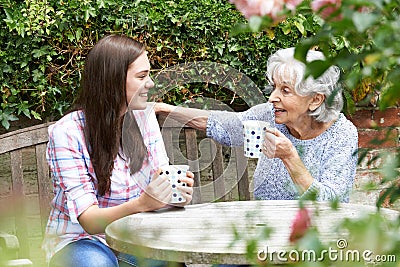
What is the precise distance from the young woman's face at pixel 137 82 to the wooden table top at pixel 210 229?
0.39m

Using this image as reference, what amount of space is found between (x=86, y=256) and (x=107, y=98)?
0.53 metres

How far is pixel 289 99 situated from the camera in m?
2.83

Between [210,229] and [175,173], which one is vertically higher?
[175,173]

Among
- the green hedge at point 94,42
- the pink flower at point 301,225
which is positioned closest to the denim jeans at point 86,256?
the green hedge at point 94,42

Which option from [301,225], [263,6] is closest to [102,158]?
[263,6]

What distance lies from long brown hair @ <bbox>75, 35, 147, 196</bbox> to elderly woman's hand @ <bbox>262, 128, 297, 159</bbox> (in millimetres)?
425

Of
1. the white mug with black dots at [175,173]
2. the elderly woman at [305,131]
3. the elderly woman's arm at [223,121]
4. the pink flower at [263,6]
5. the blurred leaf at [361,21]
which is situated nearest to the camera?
the blurred leaf at [361,21]

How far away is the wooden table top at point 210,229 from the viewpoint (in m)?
1.95

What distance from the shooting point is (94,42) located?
344 cm

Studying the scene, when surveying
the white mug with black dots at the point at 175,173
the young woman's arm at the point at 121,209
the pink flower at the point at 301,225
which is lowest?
the young woman's arm at the point at 121,209

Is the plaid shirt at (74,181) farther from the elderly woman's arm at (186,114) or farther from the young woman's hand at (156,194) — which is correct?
the elderly woman's arm at (186,114)

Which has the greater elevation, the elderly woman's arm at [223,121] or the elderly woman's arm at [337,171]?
the elderly woman's arm at [223,121]

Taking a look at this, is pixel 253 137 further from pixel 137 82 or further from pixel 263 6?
pixel 263 6

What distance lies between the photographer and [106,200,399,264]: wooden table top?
1953 mm
